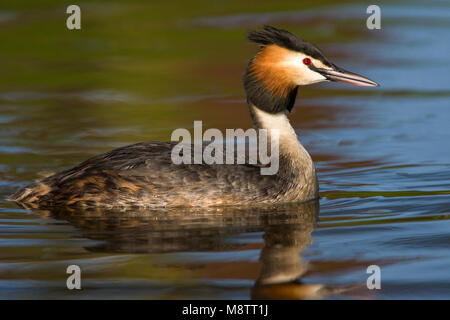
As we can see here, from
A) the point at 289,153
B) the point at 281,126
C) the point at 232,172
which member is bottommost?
the point at 232,172

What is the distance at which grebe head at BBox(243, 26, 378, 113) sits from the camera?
31.6 ft

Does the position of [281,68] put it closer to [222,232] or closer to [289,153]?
[289,153]

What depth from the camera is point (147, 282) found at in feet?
23.5

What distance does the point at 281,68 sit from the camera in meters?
9.66

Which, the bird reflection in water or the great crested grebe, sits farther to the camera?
the great crested grebe

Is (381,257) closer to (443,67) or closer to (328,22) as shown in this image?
(443,67)

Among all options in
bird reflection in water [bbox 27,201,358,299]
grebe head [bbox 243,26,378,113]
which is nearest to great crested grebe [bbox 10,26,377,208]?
grebe head [bbox 243,26,378,113]

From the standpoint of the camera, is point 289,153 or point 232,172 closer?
point 232,172

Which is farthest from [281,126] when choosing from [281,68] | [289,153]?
[281,68]

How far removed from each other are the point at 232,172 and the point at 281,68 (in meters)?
1.18

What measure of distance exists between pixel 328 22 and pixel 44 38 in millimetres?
5660

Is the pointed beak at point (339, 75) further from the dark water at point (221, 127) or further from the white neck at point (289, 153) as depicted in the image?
the dark water at point (221, 127)

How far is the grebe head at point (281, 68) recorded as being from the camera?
379 inches

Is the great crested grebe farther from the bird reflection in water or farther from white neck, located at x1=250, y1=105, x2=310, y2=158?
the bird reflection in water
